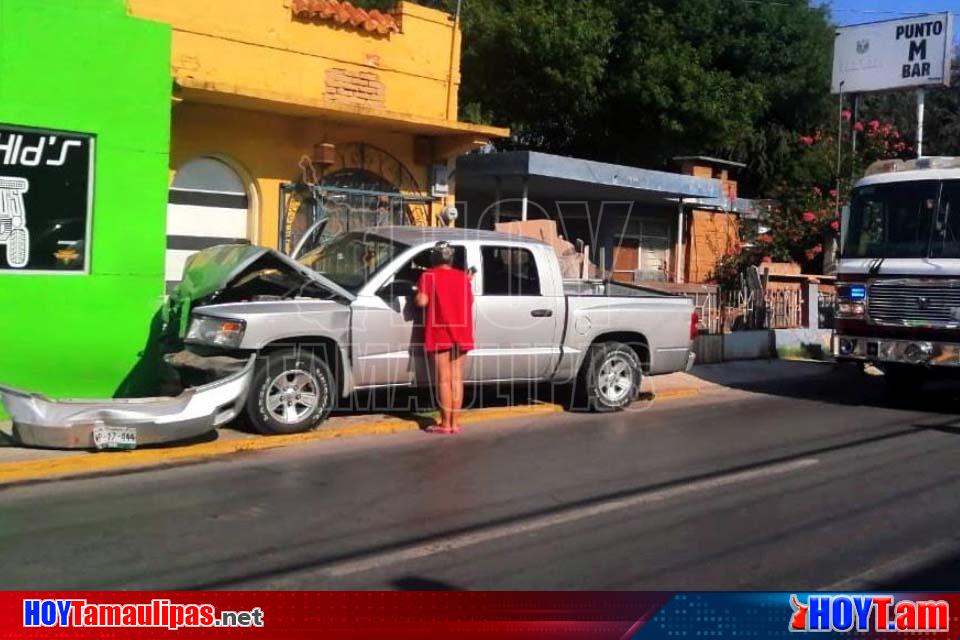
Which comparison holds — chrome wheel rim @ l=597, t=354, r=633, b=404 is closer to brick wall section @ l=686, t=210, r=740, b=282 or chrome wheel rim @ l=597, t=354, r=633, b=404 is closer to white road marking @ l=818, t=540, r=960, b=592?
white road marking @ l=818, t=540, r=960, b=592

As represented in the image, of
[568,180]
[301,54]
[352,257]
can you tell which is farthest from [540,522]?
[568,180]

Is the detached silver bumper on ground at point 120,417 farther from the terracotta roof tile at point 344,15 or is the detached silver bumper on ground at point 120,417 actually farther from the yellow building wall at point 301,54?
the terracotta roof tile at point 344,15

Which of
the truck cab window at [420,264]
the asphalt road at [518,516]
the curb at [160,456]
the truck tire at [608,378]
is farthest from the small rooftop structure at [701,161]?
the curb at [160,456]

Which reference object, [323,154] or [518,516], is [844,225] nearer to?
[323,154]

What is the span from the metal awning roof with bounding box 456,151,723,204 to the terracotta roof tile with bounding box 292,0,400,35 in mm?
3417

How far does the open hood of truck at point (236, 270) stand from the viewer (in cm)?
984

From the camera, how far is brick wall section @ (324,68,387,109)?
13719 millimetres

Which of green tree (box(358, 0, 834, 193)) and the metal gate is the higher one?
green tree (box(358, 0, 834, 193))

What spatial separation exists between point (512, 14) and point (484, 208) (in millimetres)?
5079

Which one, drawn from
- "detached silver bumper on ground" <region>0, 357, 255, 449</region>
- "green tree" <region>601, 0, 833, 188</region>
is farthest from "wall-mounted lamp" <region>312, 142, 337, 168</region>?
"green tree" <region>601, 0, 833, 188</region>

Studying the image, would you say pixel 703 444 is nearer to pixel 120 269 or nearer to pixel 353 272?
pixel 353 272

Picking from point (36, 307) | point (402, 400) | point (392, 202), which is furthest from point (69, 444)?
point (392, 202)

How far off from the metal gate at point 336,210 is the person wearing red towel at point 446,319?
3.04 metres

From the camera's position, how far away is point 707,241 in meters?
24.2
